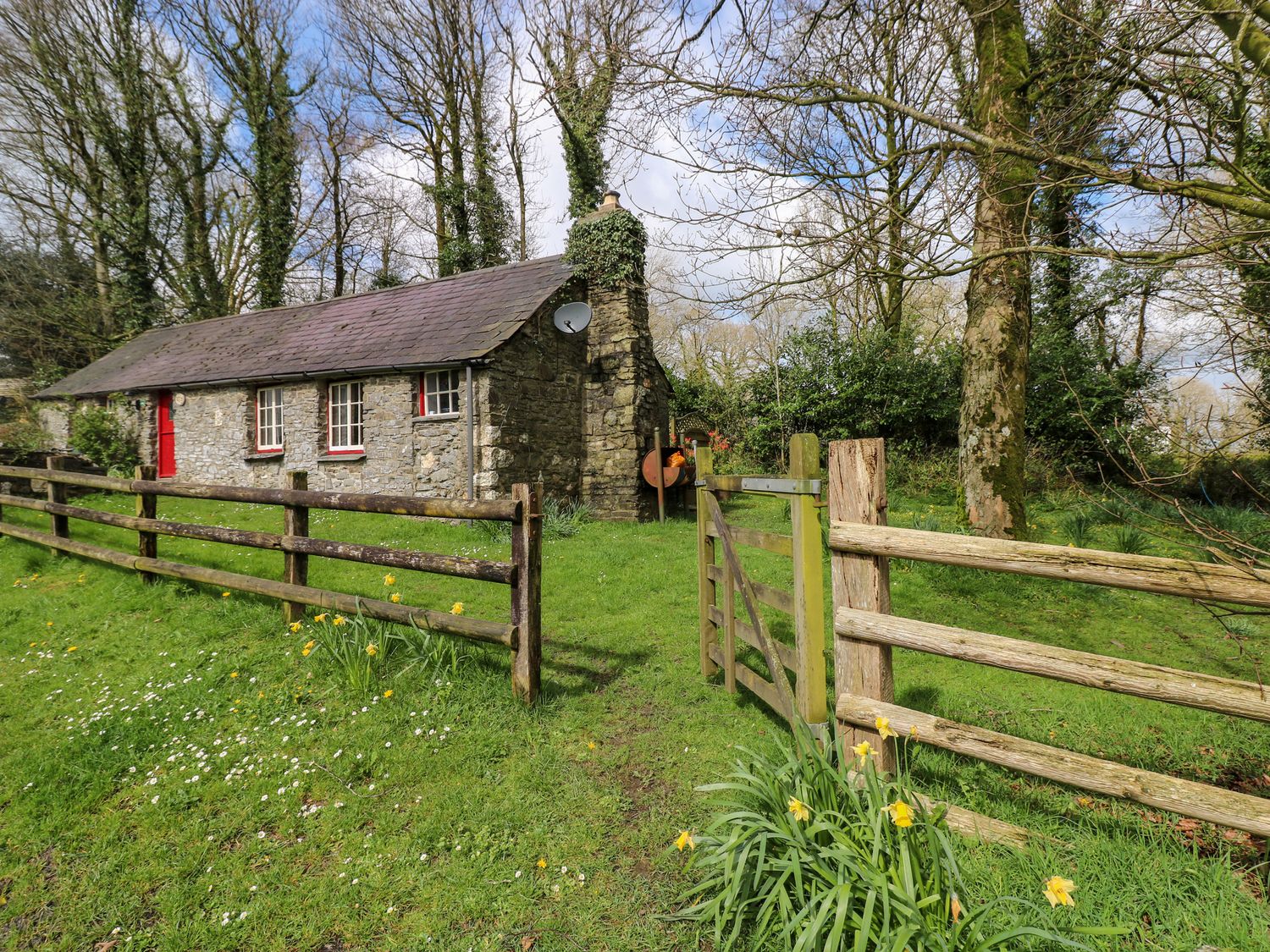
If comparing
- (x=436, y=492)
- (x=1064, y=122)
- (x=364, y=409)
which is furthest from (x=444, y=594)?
(x=364, y=409)

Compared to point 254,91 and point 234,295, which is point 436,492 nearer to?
point 234,295

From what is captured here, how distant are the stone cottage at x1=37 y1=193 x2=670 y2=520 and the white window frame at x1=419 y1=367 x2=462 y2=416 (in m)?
0.03

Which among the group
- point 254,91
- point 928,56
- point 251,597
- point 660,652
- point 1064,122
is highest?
point 254,91

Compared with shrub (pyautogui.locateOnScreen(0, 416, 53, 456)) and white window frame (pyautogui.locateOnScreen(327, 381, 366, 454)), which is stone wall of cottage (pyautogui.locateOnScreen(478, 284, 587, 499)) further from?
shrub (pyautogui.locateOnScreen(0, 416, 53, 456))

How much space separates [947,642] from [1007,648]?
0.70 ft

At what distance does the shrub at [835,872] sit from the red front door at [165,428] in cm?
1930

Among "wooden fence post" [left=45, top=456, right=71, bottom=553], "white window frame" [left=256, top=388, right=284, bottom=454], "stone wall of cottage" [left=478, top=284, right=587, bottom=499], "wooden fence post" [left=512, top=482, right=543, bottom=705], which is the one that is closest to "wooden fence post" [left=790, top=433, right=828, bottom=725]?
"wooden fence post" [left=512, top=482, right=543, bottom=705]

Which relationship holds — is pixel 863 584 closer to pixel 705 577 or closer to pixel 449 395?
pixel 705 577

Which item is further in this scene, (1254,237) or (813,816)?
(1254,237)

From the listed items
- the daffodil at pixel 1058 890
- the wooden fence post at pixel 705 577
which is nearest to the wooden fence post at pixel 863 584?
the daffodil at pixel 1058 890

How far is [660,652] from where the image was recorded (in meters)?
5.04

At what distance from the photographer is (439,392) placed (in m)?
11.6

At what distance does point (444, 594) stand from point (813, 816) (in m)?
4.83

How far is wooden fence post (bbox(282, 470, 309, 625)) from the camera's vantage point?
4.66 m
